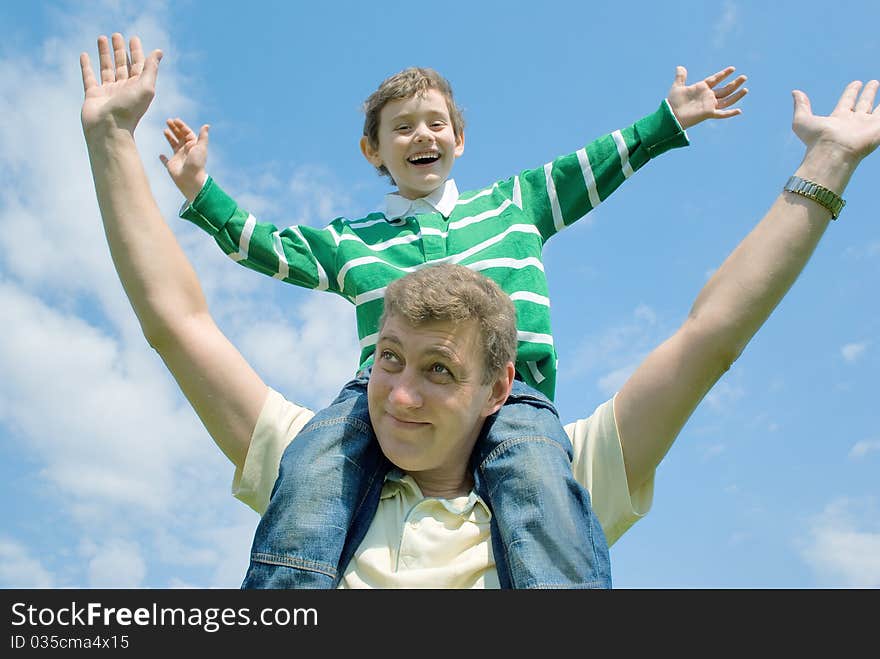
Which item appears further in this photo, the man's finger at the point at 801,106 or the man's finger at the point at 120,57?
the man's finger at the point at 120,57

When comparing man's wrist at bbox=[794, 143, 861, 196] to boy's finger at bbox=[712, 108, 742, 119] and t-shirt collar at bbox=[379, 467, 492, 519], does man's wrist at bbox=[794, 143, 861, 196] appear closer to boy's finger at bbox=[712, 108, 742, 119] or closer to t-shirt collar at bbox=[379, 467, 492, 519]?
boy's finger at bbox=[712, 108, 742, 119]

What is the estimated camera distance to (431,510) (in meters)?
3.33

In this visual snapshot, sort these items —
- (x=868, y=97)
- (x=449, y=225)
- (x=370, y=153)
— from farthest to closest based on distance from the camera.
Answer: (x=370, y=153)
(x=449, y=225)
(x=868, y=97)

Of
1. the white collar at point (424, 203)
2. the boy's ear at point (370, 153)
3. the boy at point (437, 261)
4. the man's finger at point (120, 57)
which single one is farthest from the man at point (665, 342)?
the boy's ear at point (370, 153)

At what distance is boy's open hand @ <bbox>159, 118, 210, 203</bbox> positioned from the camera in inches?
180

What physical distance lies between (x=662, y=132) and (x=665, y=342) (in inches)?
58.6

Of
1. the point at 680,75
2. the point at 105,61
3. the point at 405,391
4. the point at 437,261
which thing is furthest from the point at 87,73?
the point at 680,75

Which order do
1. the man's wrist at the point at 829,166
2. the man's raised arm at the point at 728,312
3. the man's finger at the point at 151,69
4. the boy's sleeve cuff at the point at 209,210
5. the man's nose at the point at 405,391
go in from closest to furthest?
1. the man's nose at the point at 405,391
2. the man's raised arm at the point at 728,312
3. the man's wrist at the point at 829,166
4. the man's finger at the point at 151,69
5. the boy's sleeve cuff at the point at 209,210

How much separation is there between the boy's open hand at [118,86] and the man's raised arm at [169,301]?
0.21 ft

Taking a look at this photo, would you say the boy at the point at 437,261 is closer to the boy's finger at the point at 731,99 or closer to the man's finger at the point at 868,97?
the boy's finger at the point at 731,99

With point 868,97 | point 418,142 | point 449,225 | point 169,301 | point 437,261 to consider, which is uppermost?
point 418,142

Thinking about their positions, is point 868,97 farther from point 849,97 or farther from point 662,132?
point 662,132

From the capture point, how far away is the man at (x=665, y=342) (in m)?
3.46
